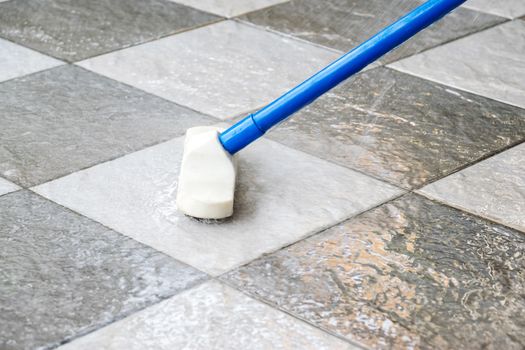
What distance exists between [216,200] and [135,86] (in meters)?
0.51

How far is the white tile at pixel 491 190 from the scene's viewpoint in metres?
1.33

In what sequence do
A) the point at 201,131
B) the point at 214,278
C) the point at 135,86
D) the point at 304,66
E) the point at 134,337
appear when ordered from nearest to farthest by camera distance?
the point at 134,337 < the point at 214,278 < the point at 201,131 < the point at 135,86 < the point at 304,66

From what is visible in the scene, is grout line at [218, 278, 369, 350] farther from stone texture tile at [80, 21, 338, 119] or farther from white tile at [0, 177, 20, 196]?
stone texture tile at [80, 21, 338, 119]

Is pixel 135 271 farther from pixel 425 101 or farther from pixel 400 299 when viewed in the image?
pixel 425 101

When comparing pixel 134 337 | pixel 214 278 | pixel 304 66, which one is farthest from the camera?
pixel 304 66

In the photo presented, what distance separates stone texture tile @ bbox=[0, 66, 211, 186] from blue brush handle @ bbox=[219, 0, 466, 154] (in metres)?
0.23

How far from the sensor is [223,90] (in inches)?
66.3

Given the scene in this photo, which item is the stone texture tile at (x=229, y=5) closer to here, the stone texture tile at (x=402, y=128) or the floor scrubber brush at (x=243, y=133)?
the stone texture tile at (x=402, y=128)

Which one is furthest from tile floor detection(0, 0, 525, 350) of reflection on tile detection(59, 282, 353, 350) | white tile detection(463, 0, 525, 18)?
white tile detection(463, 0, 525, 18)

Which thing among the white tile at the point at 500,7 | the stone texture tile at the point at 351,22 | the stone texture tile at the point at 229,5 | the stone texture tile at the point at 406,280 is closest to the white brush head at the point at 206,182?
the stone texture tile at the point at 406,280

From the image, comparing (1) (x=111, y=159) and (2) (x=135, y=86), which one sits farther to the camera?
(2) (x=135, y=86)

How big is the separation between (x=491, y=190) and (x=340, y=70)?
0.32 meters

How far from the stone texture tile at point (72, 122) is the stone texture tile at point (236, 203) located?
41 mm

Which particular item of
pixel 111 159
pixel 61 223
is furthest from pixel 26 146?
pixel 61 223
